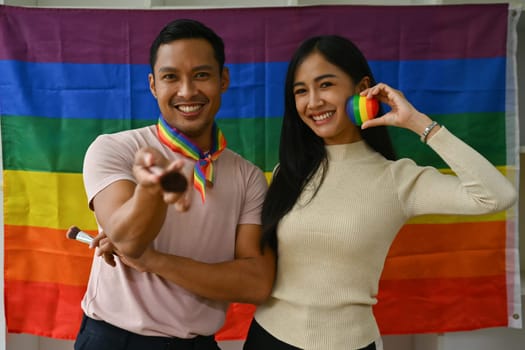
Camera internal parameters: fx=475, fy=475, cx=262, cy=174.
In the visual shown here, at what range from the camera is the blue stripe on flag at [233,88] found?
1834mm

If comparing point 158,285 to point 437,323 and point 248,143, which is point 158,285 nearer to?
point 248,143

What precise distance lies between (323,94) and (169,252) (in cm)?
54

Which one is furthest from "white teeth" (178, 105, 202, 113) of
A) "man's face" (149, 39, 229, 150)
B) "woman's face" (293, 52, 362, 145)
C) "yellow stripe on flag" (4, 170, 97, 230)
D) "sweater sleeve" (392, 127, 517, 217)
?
"yellow stripe on flag" (4, 170, 97, 230)

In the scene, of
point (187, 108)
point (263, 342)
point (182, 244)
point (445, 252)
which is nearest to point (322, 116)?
point (187, 108)

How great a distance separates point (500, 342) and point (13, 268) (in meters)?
2.05

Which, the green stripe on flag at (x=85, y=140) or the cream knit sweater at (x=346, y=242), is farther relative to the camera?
the green stripe on flag at (x=85, y=140)

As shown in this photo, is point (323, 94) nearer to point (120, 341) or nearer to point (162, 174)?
point (162, 174)

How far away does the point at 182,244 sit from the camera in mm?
1138

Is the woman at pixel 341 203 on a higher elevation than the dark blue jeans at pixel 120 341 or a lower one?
higher

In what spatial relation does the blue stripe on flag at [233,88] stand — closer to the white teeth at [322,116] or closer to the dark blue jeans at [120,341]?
the white teeth at [322,116]

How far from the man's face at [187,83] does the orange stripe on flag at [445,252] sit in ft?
3.57

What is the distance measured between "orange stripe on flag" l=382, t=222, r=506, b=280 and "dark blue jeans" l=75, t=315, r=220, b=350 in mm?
1006

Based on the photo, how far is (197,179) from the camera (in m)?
1.11

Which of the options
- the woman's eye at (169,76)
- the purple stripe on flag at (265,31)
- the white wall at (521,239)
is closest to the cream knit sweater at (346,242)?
the woman's eye at (169,76)
